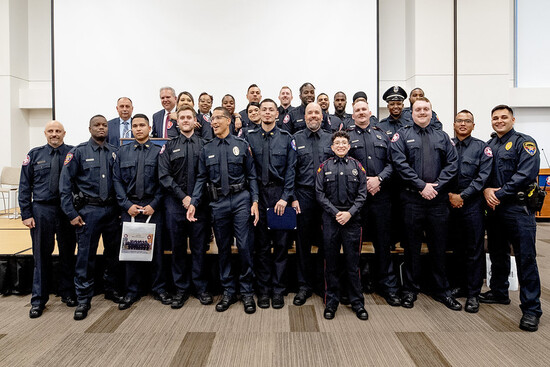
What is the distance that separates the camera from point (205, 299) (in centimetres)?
326

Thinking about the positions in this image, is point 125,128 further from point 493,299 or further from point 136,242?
point 493,299

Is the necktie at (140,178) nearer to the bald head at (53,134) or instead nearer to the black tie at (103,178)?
the black tie at (103,178)

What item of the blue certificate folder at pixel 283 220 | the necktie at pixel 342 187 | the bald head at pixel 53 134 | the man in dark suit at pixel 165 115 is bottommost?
the blue certificate folder at pixel 283 220

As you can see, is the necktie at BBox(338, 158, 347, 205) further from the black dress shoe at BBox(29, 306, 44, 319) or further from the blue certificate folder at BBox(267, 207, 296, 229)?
the black dress shoe at BBox(29, 306, 44, 319)

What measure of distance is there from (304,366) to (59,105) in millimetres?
6268

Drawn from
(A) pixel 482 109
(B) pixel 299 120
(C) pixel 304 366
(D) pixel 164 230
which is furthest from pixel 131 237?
(A) pixel 482 109

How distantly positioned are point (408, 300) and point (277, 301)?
48.1 inches

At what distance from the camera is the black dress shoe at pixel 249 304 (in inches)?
120

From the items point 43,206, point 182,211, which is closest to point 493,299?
point 182,211

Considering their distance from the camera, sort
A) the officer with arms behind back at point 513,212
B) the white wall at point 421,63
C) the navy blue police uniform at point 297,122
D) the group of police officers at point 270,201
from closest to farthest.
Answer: the officer with arms behind back at point 513,212, the group of police officers at point 270,201, the navy blue police uniform at point 297,122, the white wall at point 421,63

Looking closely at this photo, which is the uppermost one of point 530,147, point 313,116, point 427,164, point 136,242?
point 313,116

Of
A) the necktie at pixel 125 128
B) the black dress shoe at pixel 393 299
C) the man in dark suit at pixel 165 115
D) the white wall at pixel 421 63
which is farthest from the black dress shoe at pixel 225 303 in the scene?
the white wall at pixel 421 63

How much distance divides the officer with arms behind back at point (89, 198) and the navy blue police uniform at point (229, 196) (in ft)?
2.78

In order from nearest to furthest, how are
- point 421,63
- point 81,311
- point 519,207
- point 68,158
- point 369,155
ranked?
point 519,207 → point 81,311 → point 68,158 → point 369,155 → point 421,63
